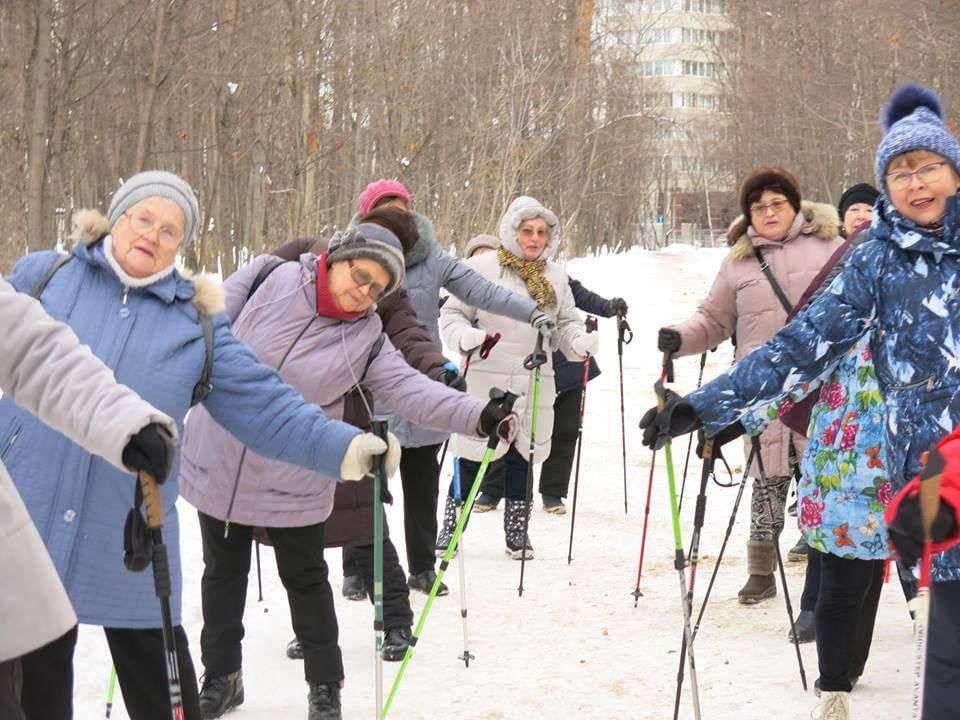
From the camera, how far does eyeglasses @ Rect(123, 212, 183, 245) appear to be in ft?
11.3

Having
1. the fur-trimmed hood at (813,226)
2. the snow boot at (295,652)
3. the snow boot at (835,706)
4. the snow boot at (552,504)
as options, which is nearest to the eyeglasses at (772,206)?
the fur-trimmed hood at (813,226)

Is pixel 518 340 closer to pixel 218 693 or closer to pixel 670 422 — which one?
pixel 218 693

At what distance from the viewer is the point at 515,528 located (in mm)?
7340

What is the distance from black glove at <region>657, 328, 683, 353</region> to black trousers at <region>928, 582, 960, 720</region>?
261 cm

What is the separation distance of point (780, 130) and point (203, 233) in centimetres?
2440

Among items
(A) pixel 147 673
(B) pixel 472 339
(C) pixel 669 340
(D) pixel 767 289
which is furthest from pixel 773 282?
(A) pixel 147 673

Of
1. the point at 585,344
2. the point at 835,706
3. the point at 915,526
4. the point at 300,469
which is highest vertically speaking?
the point at 585,344

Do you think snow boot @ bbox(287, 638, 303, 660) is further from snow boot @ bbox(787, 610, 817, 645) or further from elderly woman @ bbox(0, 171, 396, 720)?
snow boot @ bbox(787, 610, 817, 645)

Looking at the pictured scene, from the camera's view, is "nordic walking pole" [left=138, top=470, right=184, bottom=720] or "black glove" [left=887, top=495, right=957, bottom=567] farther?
"nordic walking pole" [left=138, top=470, right=184, bottom=720]

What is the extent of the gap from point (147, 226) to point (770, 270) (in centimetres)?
344

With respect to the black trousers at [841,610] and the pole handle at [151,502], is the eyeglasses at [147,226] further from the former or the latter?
the black trousers at [841,610]

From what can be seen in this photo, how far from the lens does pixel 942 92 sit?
16.8 meters

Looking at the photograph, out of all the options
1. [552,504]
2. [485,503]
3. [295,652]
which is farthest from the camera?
[552,504]

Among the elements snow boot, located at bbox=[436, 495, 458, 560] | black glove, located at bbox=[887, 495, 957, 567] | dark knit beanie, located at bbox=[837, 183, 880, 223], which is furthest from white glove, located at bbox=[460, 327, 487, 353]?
black glove, located at bbox=[887, 495, 957, 567]
